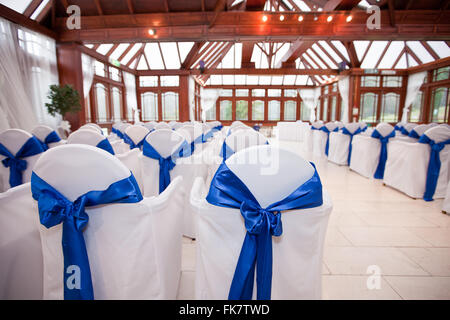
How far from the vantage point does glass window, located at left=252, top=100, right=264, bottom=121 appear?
16156 mm

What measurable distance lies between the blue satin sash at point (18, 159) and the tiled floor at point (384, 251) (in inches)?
69.4

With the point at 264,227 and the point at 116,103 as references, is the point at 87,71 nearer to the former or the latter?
the point at 116,103

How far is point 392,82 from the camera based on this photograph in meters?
11.4

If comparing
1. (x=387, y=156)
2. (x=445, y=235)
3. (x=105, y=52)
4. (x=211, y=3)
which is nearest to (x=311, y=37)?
(x=211, y=3)

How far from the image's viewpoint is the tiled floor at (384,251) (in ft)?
5.12

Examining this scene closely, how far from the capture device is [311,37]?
A: 21.4 feet

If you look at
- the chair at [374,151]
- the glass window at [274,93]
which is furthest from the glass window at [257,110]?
the chair at [374,151]

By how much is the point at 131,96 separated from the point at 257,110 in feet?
27.1

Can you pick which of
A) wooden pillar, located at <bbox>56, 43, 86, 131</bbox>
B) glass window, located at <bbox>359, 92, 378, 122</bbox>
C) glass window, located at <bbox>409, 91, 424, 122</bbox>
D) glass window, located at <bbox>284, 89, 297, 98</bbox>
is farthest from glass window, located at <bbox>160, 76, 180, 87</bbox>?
glass window, located at <bbox>409, 91, 424, 122</bbox>

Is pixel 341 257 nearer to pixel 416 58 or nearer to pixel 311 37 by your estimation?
pixel 311 37


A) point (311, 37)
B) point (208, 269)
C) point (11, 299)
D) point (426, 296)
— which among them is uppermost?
point (311, 37)

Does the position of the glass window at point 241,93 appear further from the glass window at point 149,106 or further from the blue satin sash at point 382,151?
the blue satin sash at point 382,151

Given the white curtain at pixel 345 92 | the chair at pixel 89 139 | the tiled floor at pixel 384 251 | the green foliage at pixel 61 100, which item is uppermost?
the white curtain at pixel 345 92

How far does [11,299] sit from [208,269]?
117 cm
